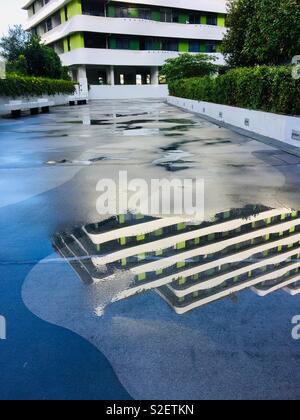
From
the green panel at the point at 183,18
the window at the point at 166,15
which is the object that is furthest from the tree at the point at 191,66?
the green panel at the point at 183,18

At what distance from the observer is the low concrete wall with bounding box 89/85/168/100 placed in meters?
54.9

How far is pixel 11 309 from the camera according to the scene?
297 cm

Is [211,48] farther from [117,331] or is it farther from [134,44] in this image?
[117,331]

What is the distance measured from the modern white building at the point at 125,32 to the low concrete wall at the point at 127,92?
24 cm

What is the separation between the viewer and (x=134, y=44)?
56.4 metres

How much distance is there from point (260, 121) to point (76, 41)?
4770cm

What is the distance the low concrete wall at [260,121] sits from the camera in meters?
10.5

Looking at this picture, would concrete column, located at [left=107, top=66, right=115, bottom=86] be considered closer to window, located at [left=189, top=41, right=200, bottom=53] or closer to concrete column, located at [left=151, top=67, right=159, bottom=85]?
concrete column, located at [left=151, top=67, right=159, bottom=85]

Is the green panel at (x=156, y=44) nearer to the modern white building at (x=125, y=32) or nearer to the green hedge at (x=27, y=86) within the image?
the modern white building at (x=125, y=32)

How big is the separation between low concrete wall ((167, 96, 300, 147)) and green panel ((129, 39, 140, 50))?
40408 mm

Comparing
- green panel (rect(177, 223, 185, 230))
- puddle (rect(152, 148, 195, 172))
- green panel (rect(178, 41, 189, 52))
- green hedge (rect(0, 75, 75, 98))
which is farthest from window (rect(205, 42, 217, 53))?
green panel (rect(177, 223, 185, 230))
